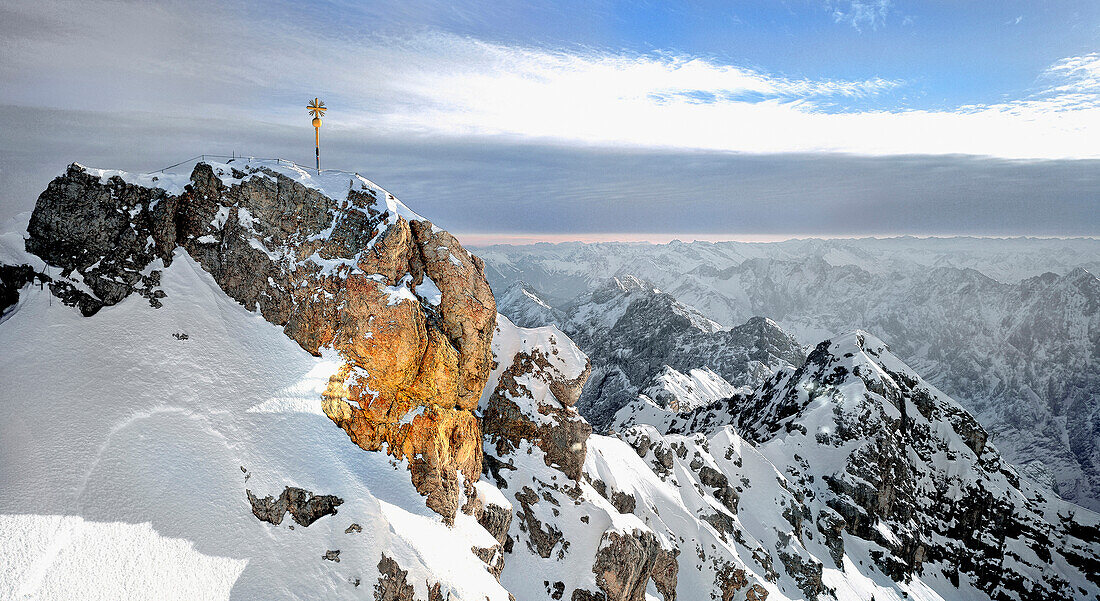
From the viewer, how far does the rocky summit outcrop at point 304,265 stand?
111 feet

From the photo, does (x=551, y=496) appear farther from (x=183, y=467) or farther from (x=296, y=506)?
(x=183, y=467)

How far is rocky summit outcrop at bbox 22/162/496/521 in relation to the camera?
3384 centimetres

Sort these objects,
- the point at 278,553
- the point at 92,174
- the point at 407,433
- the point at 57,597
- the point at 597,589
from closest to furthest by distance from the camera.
Answer: the point at 57,597
the point at 278,553
the point at 92,174
the point at 407,433
the point at 597,589

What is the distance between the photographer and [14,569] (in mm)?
22156

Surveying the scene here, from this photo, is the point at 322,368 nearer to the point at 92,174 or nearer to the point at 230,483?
the point at 230,483

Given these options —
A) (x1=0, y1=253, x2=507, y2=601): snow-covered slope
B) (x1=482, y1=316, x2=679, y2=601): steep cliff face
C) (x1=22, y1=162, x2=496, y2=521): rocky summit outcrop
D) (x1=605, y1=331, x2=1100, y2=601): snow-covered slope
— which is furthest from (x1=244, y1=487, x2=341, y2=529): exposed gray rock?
(x1=605, y1=331, x2=1100, y2=601): snow-covered slope

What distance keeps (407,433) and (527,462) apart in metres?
22.7

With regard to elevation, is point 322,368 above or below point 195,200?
below

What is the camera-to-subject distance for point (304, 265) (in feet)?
122

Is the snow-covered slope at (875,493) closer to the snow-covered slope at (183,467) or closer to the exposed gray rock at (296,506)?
the snow-covered slope at (183,467)

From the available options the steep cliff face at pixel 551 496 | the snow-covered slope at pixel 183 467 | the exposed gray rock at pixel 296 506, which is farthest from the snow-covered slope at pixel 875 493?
the exposed gray rock at pixel 296 506

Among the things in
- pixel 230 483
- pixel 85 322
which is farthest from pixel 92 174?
pixel 230 483

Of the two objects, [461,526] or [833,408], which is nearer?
[461,526]

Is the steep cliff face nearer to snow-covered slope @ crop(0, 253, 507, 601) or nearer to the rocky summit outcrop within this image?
the rocky summit outcrop
